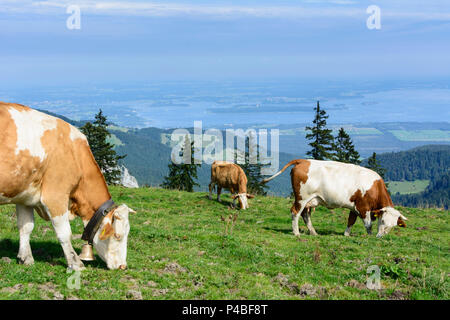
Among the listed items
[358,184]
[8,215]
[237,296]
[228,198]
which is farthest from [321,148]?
[237,296]

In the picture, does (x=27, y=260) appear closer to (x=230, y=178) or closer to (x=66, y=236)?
(x=66, y=236)

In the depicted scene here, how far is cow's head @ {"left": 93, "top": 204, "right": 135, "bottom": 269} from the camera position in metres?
9.52

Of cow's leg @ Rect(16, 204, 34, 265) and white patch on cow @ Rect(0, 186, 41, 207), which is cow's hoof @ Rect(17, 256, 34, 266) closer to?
cow's leg @ Rect(16, 204, 34, 265)

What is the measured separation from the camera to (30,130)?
886 cm

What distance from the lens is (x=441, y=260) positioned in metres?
12.9

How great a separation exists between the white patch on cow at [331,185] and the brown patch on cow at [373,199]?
0.45ft

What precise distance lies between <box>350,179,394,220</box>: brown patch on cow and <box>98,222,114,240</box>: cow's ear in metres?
9.88

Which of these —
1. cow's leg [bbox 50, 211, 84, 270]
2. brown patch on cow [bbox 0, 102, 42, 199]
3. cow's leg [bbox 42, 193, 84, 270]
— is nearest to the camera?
brown patch on cow [bbox 0, 102, 42, 199]

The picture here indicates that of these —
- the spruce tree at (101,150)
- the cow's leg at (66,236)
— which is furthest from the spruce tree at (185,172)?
the cow's leg at (66,236)

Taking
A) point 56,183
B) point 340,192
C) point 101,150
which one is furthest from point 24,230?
point 101,150

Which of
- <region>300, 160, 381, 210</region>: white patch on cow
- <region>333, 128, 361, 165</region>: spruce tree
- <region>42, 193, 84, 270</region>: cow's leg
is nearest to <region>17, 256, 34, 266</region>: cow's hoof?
<region>42, 193, 84, 270</region>: cow's leg

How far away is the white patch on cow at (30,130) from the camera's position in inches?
343
